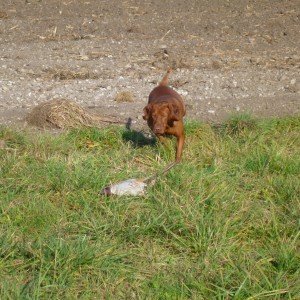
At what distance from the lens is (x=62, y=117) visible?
6840mm

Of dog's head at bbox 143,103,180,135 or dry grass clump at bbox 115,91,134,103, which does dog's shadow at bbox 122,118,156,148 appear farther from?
dry grass clump at bbox 115,91,134,103

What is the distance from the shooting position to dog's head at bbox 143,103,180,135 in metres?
5.73

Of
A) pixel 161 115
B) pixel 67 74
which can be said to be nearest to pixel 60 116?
pixel 161 115

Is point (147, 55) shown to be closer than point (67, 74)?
No

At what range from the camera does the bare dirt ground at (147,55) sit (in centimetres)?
779

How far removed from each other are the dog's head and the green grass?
10.3 inches

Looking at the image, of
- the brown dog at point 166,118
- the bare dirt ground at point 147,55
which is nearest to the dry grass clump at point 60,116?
the bare dirt ground at point 147,55

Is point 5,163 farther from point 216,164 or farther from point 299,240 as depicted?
point 299,240

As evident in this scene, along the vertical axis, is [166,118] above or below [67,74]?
above

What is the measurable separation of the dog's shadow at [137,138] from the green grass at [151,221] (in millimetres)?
69

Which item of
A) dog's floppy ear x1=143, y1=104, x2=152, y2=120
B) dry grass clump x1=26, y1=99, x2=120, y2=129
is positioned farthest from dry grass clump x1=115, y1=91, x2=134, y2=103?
dog's floppy ear x1=143, y1=104, x2=152, y2=120

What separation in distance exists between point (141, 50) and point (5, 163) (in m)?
4.86

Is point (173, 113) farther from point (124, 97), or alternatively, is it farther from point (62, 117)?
point (124, 97)

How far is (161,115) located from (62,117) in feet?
4.74
